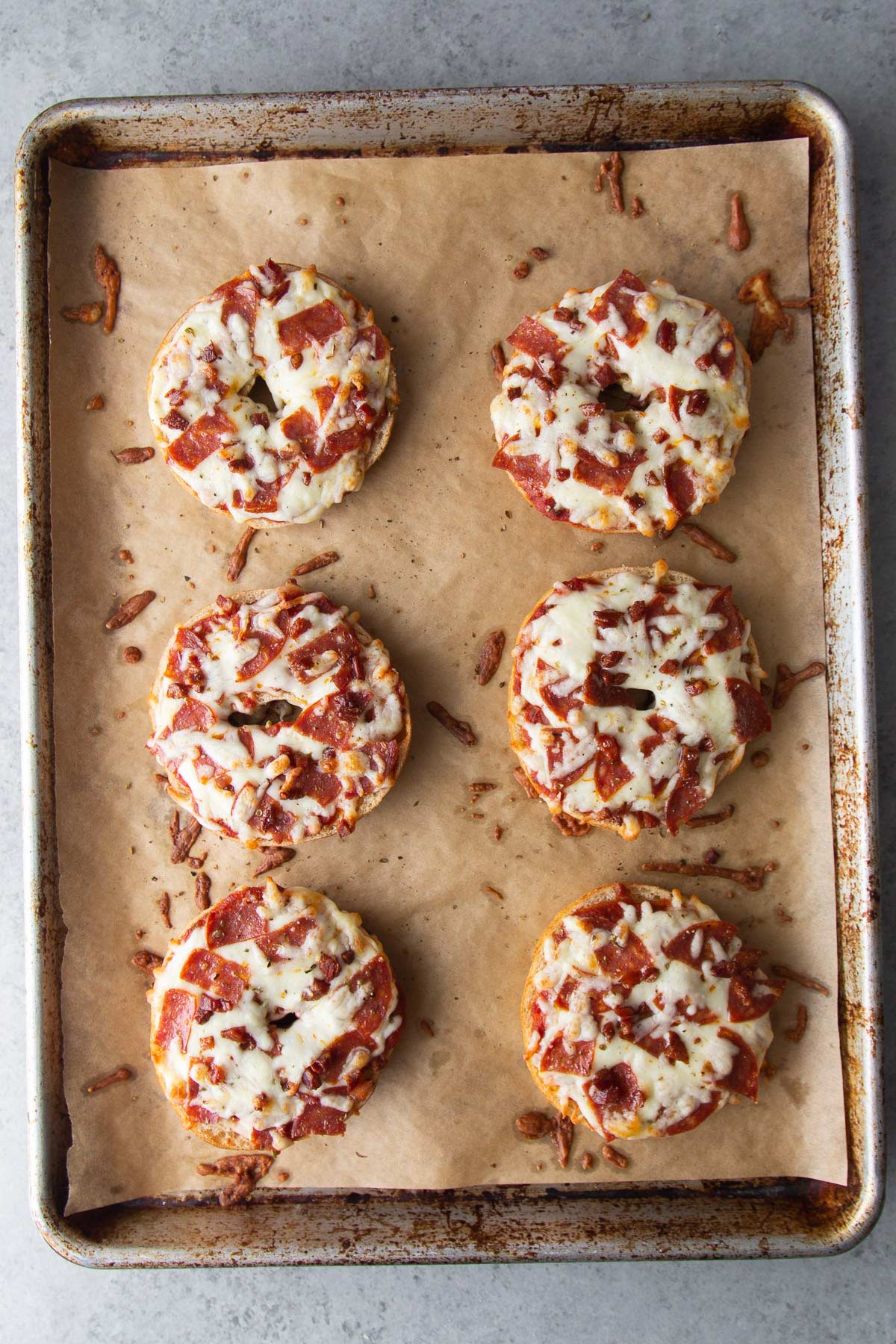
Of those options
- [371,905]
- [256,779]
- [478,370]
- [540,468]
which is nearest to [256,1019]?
[371,905]

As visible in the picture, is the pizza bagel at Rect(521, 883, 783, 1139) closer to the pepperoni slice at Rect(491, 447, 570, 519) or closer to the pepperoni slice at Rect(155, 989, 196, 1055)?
the pepperoni slice at Rect(155, 989, 196, 1055)

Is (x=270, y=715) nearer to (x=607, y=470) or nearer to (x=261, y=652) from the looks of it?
(x=261, y=652)

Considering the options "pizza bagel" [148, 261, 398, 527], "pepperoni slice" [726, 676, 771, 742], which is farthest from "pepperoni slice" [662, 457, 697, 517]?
"pizza bagel" [148, 261, 398, 527]

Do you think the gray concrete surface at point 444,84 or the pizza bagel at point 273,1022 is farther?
the gray concrete surface at point 444,84

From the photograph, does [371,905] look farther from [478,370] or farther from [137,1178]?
[478,370]

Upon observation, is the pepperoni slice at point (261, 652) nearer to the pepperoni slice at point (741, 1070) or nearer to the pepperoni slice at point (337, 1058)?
the pepperoni slice at point (337, 1058)

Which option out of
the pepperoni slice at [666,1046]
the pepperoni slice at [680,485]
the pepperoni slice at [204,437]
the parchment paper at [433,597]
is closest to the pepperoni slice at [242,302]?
the parchment paper at [433,597]

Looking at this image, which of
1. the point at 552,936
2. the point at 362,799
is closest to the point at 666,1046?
the point at 552,936
